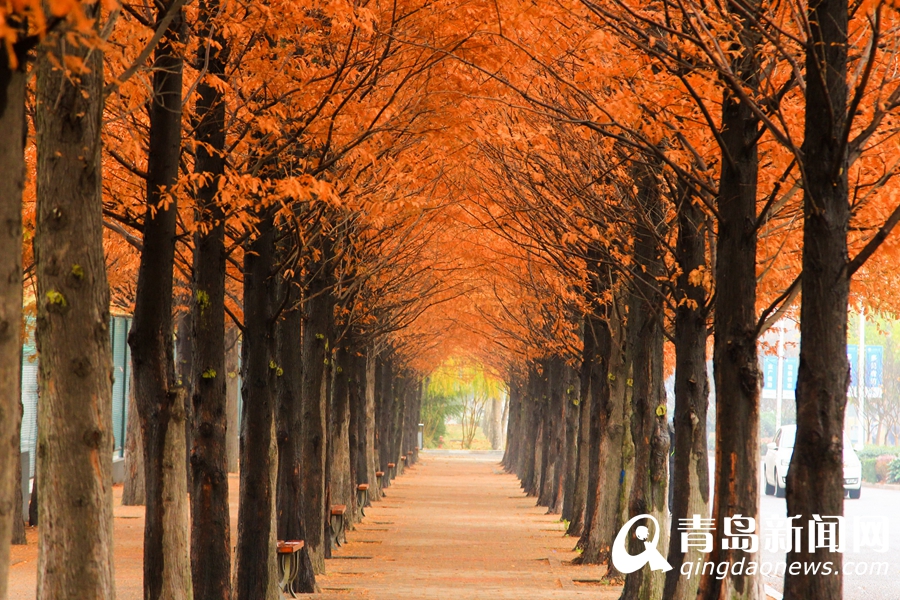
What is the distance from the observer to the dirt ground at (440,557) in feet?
55.4

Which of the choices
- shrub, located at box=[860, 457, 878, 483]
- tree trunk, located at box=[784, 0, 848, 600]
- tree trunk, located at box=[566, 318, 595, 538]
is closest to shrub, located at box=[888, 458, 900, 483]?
shrub, located at box=[860, 457, 878, 483]

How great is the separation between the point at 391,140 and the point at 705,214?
15.0 ft

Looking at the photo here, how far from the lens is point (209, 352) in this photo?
1078 cm

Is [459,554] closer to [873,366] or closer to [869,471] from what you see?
[869,471]

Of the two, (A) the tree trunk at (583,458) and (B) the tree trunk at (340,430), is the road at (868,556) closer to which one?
(A) the tree trunk at (583,458)

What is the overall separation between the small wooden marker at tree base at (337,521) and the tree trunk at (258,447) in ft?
29.8

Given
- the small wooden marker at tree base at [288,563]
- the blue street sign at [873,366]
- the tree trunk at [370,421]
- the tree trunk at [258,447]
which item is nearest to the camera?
the tree trunk at [258,447]

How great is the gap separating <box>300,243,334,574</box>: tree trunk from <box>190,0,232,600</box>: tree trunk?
7064 mm

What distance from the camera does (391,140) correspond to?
14000 mm

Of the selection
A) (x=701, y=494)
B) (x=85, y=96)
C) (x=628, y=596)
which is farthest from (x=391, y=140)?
(x=85, y=96)

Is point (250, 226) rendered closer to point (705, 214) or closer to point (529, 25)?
point (529, 25)

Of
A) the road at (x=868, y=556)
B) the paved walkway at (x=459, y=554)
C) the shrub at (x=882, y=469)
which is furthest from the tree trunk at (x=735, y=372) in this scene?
the shrub at (x=882, y=469)

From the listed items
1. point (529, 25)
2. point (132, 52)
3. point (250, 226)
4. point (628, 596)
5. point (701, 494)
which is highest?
point (529, 25)

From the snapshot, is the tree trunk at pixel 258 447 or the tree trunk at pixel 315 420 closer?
the tree trunk at pixel 258 447
